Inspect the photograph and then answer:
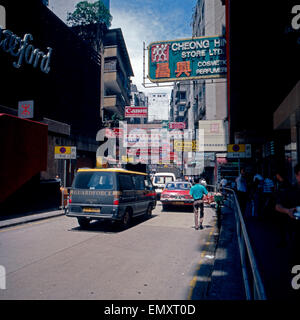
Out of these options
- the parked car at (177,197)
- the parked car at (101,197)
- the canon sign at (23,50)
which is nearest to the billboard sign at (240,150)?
the parked car at (177,197)

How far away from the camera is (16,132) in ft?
5.15

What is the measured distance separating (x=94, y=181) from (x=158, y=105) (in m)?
26.5

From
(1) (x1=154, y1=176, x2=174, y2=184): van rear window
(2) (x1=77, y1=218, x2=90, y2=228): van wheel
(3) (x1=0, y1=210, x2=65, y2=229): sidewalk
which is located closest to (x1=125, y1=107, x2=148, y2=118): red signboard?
(1) (x1=154, y1=176, x2=174, y2=184): van rear window

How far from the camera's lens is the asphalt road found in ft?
13.5

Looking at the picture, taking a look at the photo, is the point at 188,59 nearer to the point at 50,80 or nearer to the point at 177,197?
the point at 177,197

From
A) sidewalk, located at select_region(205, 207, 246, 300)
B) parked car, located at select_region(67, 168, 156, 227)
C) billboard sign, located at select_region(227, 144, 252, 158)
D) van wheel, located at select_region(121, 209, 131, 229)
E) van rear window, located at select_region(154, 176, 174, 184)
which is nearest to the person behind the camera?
sidewalk, located at select_region(205, 207, 246, 300)

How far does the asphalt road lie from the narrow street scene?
33 millimetres

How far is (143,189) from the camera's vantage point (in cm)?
1158

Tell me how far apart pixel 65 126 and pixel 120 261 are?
12998 mm

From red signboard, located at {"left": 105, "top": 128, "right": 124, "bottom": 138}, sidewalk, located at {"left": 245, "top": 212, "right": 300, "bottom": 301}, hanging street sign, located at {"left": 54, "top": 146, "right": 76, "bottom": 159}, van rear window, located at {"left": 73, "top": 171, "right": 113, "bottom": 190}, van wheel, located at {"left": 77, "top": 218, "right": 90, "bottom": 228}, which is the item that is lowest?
van wheel, located at {"left": 77, "top": 218, "right": 90, "bottom": 228}

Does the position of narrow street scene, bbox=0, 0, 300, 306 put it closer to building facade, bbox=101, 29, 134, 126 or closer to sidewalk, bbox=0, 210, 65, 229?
sidewalk, bbox=0, 210, 65, 229

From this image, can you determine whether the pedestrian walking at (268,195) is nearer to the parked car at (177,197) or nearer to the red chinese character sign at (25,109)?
the parked car at (177,197)
